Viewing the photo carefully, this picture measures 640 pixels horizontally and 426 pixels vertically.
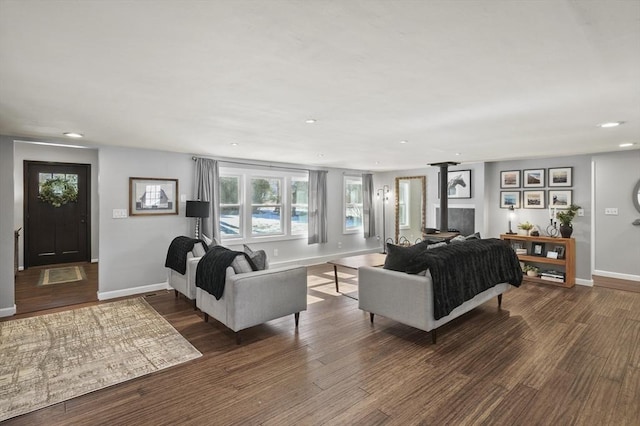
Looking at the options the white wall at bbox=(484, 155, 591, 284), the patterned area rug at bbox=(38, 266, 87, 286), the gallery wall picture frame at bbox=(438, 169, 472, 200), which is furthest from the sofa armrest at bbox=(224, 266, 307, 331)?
the white wall at bbox=(484, 155, 591, 284)

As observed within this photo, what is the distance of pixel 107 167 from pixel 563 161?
748 centimetres

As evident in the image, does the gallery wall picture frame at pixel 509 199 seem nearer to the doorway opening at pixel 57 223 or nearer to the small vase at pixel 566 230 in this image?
the small vase at pixel 566 230

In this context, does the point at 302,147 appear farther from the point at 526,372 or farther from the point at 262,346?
the point at 526,372

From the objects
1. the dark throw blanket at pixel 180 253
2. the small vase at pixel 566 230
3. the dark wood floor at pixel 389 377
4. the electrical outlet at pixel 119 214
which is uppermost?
the electrical outlet at pixel 119 214

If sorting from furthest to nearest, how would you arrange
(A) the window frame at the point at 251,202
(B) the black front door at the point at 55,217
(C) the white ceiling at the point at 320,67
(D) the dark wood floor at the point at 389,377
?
(B) the black front door at the point at 55,217, (A) the window frame at the point at 251,202, (D) the dark wood floor at the point at 389,377, (C) the white ceiling at the point at 320,67

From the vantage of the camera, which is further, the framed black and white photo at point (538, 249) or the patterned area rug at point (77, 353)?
the framed black and white photo at point (538, 249)

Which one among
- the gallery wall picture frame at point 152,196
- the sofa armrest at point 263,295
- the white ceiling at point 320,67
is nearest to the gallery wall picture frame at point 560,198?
the white ceiling at point 320,67

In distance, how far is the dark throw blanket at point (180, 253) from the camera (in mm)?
4535

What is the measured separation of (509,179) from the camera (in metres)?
6.50

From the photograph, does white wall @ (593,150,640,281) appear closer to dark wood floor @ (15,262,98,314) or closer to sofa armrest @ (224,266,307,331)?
sofa armrest @ (224,266,307,331)

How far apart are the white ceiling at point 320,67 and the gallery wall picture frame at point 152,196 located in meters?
1.41

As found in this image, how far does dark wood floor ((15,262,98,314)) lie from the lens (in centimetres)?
451

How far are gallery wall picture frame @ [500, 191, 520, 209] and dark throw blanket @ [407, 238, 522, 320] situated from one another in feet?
7.98

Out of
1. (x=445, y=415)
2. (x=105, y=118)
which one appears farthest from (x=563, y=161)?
(x=105, y=118)
